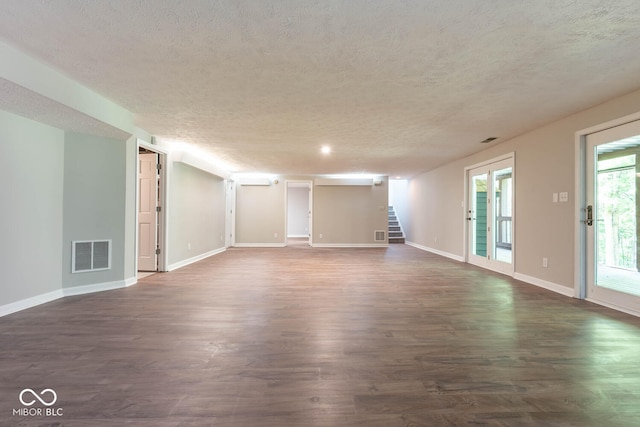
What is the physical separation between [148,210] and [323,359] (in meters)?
4.41

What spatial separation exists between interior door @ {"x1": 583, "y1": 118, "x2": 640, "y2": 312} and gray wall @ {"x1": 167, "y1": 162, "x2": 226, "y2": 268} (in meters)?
6.21

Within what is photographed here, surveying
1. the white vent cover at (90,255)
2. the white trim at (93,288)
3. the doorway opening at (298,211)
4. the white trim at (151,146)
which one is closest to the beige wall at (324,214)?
the doorway opening at (298,211)

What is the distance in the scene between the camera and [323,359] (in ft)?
6.63

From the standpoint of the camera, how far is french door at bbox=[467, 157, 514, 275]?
16.5 feet

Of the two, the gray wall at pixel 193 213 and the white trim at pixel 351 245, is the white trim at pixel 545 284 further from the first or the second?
the gray wall at pixel 193 213

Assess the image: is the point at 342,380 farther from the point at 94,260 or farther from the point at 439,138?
the point at 439,138

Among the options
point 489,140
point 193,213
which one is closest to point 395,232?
point 489,140

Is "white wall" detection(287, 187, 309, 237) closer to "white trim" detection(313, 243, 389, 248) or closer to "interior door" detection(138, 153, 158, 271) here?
"white trim" detection(313, 243, 389, 248)

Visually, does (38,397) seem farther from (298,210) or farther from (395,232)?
(298,210)

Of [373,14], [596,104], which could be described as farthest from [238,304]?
[596,104]

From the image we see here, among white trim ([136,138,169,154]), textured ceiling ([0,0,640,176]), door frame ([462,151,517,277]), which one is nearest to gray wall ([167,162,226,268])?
white trim ([136,138,169,154])

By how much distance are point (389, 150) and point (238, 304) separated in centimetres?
406

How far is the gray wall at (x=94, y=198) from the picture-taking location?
11.6ft

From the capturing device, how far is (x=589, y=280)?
138 inches
